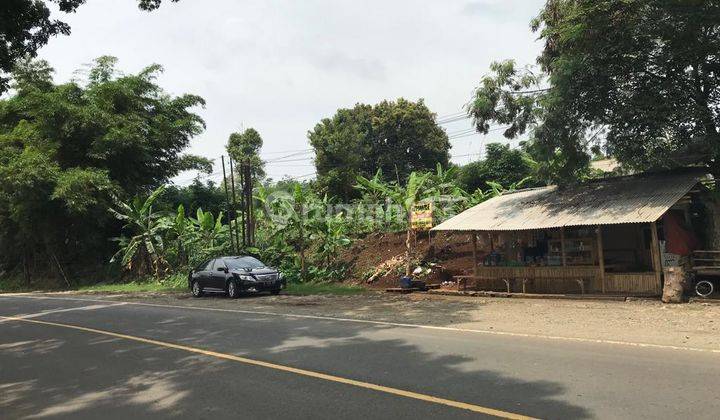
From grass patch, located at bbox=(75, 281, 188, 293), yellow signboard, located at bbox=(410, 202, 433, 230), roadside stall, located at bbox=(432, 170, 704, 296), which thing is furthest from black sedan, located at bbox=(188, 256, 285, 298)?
roadside stall, located at bbox=(432, 170, 704, 296)

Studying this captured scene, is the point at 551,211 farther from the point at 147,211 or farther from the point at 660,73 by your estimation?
the point at 147,211

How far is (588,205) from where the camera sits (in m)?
15.5

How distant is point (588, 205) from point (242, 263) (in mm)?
11967

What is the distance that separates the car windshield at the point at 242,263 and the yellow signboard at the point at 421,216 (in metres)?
5.92

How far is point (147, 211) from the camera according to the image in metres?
29.4

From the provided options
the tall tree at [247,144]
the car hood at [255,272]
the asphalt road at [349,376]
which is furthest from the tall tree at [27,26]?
the tall tree at [247,144]

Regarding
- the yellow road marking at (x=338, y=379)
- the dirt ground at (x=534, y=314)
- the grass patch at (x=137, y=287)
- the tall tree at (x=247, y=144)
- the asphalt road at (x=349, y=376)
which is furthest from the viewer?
the tall tree at (x=247, y=144)

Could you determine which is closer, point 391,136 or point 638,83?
point 638,83

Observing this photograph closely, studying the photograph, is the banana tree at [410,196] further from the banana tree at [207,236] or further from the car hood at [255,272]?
the banana tree at [207,236]

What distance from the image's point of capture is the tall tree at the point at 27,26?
35.7ft

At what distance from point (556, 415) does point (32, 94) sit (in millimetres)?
31933

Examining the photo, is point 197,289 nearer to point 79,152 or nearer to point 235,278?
point 235,278

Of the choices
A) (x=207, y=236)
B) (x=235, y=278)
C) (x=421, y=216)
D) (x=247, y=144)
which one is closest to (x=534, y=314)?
(x=421, y=216)

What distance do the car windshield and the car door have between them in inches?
9.0
